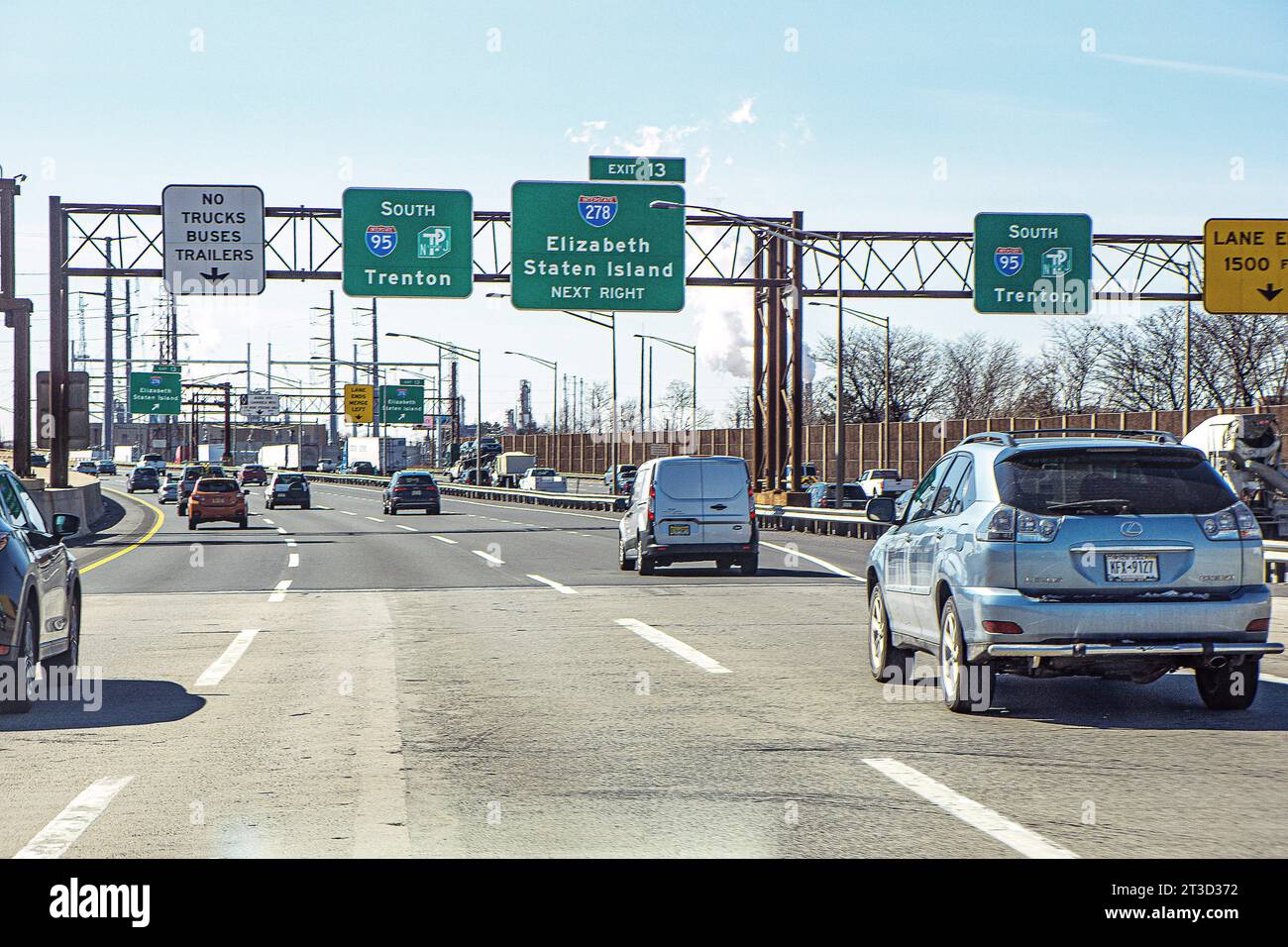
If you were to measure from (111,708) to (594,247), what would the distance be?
31.7 m

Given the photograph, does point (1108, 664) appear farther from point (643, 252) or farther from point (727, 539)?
point (643, 252)

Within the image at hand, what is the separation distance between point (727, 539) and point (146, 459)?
430 feet

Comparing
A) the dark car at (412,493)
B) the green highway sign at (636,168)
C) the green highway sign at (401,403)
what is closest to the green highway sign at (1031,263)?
the green highway sign at (636,168)

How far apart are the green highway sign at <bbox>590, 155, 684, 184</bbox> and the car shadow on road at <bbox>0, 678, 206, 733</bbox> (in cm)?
3096

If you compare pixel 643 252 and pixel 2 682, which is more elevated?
pixel 643 252

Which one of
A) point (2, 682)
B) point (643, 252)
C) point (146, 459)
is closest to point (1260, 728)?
point (2, 682)

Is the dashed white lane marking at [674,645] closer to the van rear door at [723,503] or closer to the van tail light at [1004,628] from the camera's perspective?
the van tail light at [1004,628]

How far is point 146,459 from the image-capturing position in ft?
480

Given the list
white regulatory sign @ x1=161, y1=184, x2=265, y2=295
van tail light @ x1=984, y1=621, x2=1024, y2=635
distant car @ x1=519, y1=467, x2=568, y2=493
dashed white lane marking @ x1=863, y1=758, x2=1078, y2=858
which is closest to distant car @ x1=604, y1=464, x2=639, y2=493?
distant car @ x1=519, y1=467, x2=568, y2=493

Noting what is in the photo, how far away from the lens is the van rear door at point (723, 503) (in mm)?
24469

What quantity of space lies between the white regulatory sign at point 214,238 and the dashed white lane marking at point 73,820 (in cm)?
3262

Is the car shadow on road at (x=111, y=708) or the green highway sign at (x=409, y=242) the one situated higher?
the green highway sign at (x=409, y=242)

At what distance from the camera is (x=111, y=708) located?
35.3ft

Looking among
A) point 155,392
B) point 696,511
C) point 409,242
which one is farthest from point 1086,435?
point 155,392
